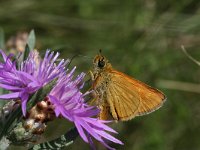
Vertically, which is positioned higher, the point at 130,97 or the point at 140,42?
the point at 140,42

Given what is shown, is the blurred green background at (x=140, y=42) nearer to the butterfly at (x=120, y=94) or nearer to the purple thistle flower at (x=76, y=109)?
the butterfly at (x=120, y=94)

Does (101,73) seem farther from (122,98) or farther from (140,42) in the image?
(140,42)

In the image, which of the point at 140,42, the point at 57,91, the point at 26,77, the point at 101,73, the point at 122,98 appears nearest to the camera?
the point at 26,77

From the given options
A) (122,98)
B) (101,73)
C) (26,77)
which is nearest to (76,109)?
(26,77)

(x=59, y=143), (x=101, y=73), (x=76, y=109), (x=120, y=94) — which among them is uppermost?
(x=101, y=73)

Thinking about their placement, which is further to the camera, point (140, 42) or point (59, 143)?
point (140, 42)

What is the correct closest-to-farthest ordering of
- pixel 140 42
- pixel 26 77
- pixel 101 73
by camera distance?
1. pixel 26 77
2. pixel 101 73
3. pixel 140 42

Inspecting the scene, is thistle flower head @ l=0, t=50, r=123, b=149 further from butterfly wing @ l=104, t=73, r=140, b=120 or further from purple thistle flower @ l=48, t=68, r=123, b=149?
butterfly wing @ l=104, t=73, r=140, b=120

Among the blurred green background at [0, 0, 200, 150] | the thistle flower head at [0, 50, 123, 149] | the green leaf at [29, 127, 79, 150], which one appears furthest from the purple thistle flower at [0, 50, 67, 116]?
the blurred green background at [0, 0, 200, 150]
